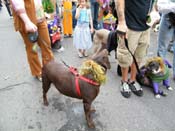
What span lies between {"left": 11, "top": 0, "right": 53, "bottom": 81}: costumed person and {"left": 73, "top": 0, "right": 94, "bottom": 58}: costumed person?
3.62ft

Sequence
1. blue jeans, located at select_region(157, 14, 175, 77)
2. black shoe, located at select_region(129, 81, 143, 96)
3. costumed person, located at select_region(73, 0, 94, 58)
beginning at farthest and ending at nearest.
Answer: costumed person, located at select_region(73, 0, 94, 58) → blue jeans, located at select_region(157, 14, 175, 77) → black shoe, located at select_region(129, 81, 143, 96)

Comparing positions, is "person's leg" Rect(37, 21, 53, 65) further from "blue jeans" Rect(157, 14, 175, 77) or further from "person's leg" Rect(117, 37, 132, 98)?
"blue jeans" Rect(157, 14, 175, 77)

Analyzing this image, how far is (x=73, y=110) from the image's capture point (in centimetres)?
293

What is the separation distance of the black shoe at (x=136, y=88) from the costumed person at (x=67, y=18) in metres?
2.84

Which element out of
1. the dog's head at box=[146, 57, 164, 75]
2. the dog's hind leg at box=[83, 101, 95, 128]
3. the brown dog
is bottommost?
the dog's hind leg at box=[83, 101, 95, 128]

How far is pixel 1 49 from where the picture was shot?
514cm

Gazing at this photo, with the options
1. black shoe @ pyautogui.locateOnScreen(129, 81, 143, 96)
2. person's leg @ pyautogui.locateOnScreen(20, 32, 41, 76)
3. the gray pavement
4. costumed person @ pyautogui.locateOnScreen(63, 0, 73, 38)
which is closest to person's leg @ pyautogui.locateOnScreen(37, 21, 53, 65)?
person's leg @ pyautogui.locateOnScreen(20, 32, 41, 76)

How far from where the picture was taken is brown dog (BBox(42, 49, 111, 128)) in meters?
2.33

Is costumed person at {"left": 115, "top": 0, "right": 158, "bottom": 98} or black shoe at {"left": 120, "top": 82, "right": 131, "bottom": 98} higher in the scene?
costumed person at {"left": 115, "top": 0, "right": 158, "bottom": 98}

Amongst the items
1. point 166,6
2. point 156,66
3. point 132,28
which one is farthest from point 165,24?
point 132,28

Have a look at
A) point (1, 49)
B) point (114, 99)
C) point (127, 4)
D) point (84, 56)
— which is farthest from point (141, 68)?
point (1, 49)

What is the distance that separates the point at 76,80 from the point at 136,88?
1242 mm

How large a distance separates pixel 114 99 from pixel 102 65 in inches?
41.2

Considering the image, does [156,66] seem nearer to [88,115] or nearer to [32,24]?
[88,115]
